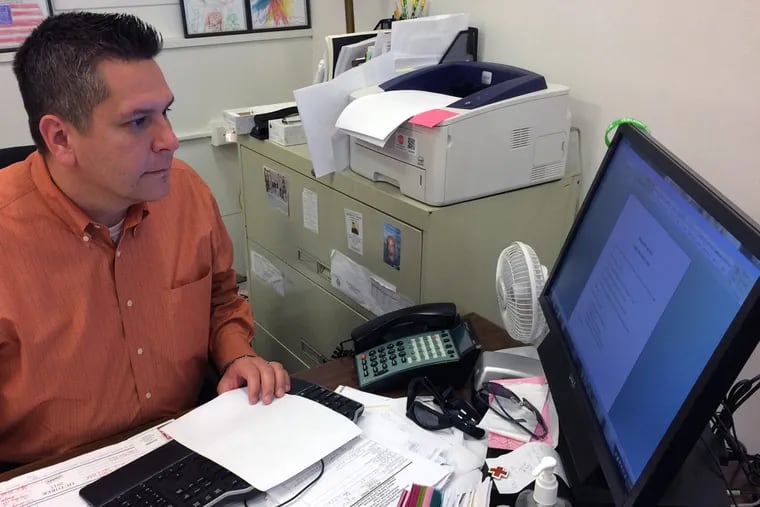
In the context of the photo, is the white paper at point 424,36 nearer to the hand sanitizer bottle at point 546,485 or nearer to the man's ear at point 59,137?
the man's ear at point 59,137

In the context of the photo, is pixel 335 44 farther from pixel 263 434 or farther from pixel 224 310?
pixel 263 434

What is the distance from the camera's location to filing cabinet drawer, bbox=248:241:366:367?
1.86 m

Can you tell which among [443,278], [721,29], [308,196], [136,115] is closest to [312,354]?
[308,196]

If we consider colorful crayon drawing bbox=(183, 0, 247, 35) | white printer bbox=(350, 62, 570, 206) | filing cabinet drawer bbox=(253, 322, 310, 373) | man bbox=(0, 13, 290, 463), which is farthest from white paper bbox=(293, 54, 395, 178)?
colorful crayon drawing bbox=(183, 0, 247, 35)

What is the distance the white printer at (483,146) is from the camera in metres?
1.42

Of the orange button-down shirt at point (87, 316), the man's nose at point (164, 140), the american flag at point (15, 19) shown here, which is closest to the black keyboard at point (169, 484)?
the orange button-down shirt at point (87, 316)

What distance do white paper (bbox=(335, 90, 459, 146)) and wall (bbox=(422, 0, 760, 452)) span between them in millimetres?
420

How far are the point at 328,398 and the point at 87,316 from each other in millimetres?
460

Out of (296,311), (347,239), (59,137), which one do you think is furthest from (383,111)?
(296,311)

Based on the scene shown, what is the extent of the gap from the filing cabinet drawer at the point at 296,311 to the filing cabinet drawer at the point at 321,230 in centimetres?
4

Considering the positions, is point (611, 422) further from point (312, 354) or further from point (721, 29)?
point (312, 354)

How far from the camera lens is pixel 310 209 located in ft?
6.02

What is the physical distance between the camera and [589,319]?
0.91 meters

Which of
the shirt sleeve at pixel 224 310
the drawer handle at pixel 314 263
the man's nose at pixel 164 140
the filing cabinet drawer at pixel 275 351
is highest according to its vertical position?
the man's nose at pixel 164 140
